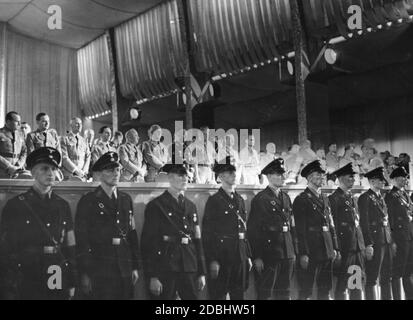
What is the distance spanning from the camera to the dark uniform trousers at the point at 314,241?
4.12 metres

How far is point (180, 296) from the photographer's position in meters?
3.54

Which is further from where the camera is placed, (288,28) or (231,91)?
(231,91)

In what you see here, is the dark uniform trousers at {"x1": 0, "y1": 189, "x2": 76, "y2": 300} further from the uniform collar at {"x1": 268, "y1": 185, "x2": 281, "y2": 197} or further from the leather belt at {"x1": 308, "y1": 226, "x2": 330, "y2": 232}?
the leather belt at {"x1": 308, "y1": 226, "x2": 330, "y2": 232}

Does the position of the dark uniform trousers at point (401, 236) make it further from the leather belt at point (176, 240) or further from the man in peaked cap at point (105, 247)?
the man in peaked cap at point (105, 247)

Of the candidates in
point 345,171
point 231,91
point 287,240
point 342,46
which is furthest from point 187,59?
point 287,240

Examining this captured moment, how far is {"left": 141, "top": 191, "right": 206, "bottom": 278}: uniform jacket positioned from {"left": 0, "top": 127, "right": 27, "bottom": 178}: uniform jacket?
5.37ft

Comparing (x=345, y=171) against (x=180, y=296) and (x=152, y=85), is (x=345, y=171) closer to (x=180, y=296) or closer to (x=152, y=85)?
(x=180, y=296)

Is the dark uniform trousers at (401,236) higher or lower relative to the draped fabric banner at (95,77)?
lower

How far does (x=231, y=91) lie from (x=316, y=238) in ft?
18.0

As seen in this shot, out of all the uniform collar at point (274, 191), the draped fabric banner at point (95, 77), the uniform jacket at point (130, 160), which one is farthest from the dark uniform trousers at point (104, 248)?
the draped fabric banner at point (95, 77)

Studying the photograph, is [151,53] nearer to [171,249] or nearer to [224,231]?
[224,231]

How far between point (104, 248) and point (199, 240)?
0.71 metres

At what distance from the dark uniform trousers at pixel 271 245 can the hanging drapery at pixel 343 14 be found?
3.56 m

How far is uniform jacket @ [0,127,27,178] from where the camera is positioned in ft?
14.6
